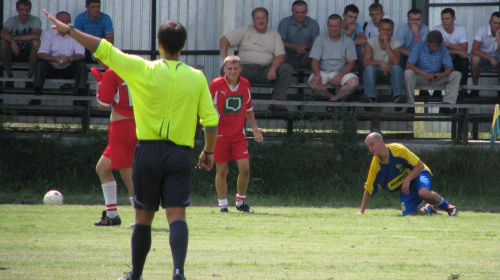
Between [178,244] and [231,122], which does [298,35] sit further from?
[178,244]

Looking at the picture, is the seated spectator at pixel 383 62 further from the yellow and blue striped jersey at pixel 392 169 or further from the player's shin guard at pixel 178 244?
the player's shin guard at pixel 178 244

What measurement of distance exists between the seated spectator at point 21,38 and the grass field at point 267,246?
5.88 meters

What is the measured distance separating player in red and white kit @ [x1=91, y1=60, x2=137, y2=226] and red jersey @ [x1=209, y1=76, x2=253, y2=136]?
278cm

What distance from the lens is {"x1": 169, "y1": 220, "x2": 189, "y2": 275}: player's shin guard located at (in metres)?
5.43

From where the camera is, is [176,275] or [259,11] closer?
[176,275]

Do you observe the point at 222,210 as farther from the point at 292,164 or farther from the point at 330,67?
the point at 330,67

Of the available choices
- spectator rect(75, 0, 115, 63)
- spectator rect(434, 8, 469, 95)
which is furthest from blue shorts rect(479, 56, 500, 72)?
spectator rect(75, 0, 115, 63)

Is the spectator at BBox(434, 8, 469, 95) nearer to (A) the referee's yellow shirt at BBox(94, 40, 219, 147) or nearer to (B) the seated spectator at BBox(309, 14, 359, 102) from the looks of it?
(B) the seated spectator at BBox(309, 14, 359, 102)

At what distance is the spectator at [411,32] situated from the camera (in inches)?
634

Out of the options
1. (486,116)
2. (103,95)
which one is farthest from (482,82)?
(103,95)

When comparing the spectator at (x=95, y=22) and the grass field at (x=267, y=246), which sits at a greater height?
the spectator at (x=95, y=22)

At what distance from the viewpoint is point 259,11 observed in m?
15.5

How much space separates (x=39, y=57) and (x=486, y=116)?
9052mm

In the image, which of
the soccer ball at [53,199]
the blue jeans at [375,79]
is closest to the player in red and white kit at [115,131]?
the soccer ball at [53,199]
